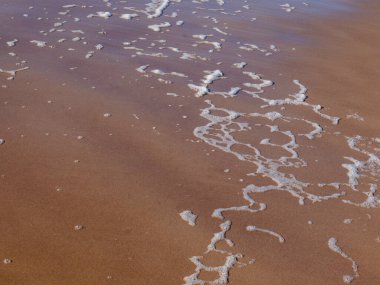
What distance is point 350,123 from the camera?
623 centimetres

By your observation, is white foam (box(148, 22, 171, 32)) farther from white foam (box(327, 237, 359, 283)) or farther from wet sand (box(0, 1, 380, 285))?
white foam (box(327, 237, 359, 283))

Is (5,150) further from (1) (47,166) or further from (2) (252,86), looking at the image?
(2) (252,86)

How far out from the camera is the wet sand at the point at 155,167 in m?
3.76

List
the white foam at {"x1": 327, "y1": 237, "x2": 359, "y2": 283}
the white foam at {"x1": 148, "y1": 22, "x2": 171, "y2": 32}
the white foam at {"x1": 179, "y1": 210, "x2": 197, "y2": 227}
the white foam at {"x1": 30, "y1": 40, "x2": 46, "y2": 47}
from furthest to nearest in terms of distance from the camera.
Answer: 1. the white foam at {"x1": 148, "y1": 22, "x2": 171, "y2": 32}
2. the white foam at {"x1": 30, "y1": 40, "x2": 46, "y2": 47}
3. the white foam at {"x1": 179, "y1": 210, "x2": 197, "y2": 227}
4. the white foam at {"x1": 327, "y1": 237, "x2": 359, "y2": 283}

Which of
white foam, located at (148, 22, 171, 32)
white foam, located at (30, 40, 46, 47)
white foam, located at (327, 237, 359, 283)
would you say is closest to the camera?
white foam, located at (327, 237, 359, 283)

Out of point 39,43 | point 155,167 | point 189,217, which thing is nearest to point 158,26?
point 39,43

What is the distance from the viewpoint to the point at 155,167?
16.1ft

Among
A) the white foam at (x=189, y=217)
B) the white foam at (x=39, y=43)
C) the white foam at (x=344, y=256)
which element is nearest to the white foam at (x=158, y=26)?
the white foam at (x=39, y=43)

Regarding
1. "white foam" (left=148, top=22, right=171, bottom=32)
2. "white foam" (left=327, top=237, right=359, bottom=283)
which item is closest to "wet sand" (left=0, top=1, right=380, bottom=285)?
"white foam" (left=327, top=237, right=359, bottom=283)

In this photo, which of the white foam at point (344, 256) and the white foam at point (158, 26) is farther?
the white foam at point (158, 26)

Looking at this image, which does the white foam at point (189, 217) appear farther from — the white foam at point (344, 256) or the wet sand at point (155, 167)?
the white foam at point (344, 256)

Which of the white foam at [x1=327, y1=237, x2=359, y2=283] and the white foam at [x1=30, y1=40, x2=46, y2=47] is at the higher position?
the white foam at [x1=327, y1=237, x2=359, y2=283]

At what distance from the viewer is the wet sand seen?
3.76 metres

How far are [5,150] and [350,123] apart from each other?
360 centimetres
